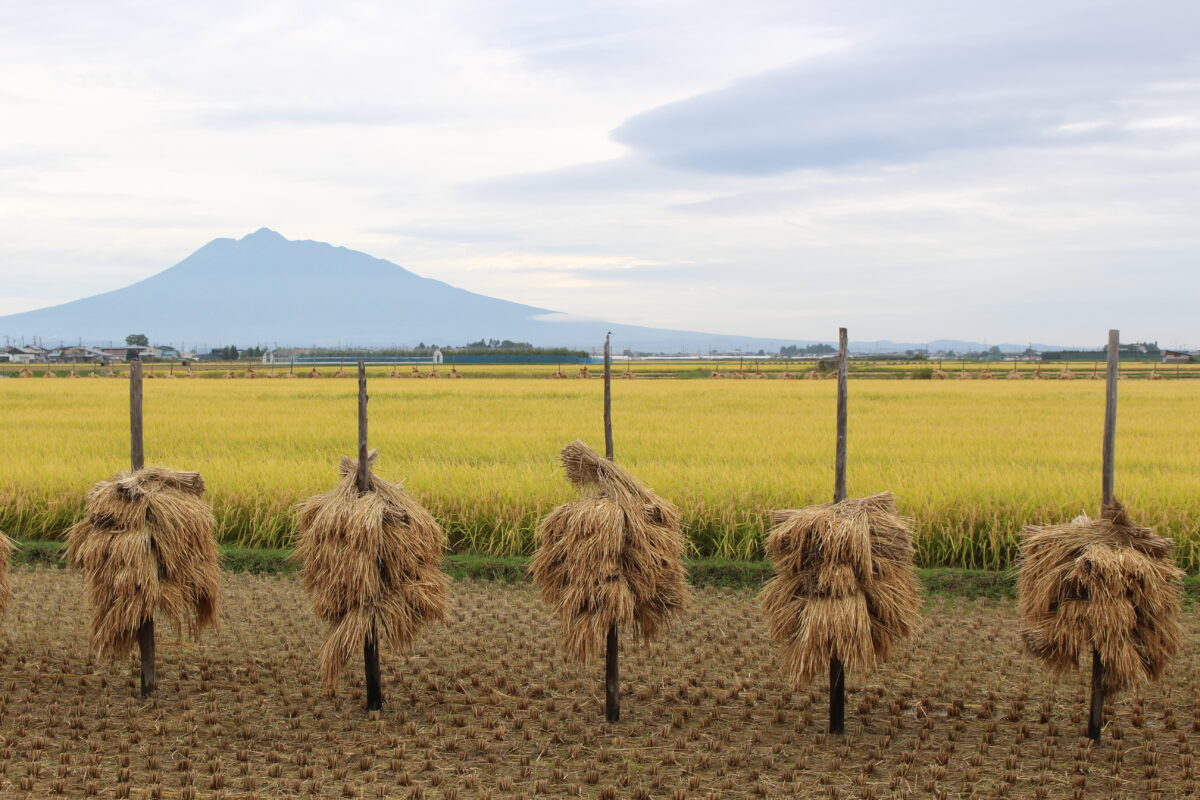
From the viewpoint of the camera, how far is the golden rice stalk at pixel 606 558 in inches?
187

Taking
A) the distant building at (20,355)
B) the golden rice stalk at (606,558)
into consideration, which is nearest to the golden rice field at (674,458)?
the golden rice stalk at (606,558)

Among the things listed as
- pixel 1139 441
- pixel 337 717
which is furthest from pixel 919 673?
pixel 1139 441

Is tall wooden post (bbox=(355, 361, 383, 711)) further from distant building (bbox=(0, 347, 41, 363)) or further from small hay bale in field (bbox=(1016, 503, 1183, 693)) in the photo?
distant building (bbox=(0, 347, 41, 363))

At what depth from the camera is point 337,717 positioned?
4918mm

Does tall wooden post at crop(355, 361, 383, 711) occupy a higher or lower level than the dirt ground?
higher

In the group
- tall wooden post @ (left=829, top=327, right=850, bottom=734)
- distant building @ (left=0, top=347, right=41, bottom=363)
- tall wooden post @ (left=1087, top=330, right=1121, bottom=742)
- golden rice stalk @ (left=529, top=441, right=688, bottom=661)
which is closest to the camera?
tall wooden post @ (left=1087, top=330, right=1121, bottom=742)

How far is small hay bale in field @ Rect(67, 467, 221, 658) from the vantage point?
5.05 meters

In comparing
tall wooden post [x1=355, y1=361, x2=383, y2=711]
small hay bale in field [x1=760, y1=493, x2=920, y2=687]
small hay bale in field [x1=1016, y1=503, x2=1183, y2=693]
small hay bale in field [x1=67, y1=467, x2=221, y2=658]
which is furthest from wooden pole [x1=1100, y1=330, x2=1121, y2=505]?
small hay bale in field [x1=67, y1=467, x2=221, y2=658]

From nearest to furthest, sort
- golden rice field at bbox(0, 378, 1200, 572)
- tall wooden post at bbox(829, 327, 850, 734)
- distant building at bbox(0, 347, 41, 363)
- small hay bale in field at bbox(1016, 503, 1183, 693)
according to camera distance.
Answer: small hay bale in field at bbox(1016, 503, 1183, 693) → tall wooden post at bbox(829, 327, 850, 734) → golden rice field at bbox(0, 378, 1200, 572) → distant building at bbox(0, 347, 41, 363)

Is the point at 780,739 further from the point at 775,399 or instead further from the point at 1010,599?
the point at 775,399

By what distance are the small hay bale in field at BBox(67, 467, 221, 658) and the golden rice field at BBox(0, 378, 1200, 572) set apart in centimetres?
339

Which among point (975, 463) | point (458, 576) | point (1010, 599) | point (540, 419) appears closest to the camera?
point (1010, 599)

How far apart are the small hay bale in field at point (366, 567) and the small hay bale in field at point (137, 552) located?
2.25 ft

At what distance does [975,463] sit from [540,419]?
324 inches
